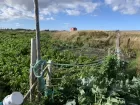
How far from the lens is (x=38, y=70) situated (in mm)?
6723

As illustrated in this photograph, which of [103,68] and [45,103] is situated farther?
[45,103]

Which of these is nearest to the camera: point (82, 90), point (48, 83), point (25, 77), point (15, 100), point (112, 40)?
point (15, 100)

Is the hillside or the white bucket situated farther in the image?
the hillside

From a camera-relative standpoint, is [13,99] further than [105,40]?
No

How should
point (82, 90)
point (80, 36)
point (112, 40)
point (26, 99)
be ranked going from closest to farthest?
point (82, 90) → point (26, 99) → point (112, 40) → point (80, 36)

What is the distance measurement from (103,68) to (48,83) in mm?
1493

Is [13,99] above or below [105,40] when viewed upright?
above

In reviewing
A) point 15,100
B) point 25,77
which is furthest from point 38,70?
point 25,77

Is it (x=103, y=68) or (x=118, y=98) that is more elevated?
(x=103, y=68)

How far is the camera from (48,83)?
6992mm

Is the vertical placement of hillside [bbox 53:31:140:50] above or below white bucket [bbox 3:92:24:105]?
below

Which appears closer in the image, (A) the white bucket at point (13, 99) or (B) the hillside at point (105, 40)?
(A) the white bucket at point (13, 99)

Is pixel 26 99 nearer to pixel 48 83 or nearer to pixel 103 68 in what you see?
pixel 48 83

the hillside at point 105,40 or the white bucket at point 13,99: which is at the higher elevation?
the white bucket at point 13,99
